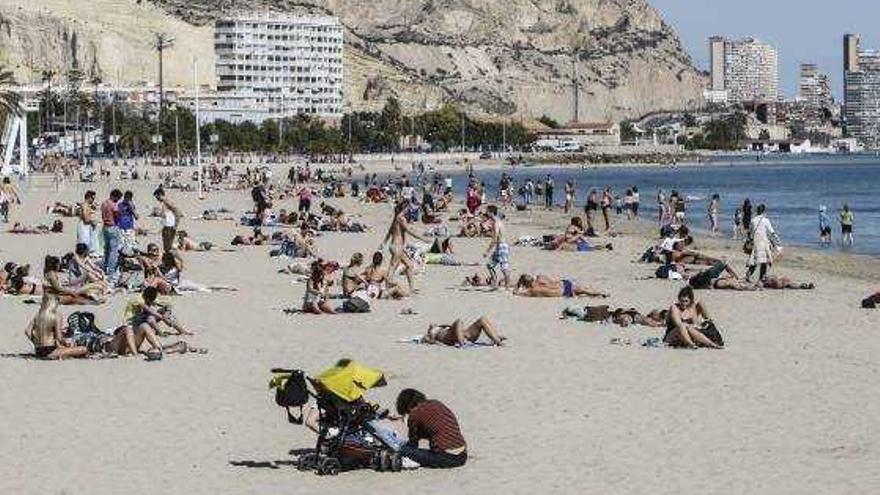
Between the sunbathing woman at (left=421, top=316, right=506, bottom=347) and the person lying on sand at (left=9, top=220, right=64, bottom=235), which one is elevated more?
the person lying on sand at (left=9, top=220, right=64, bottom=235)

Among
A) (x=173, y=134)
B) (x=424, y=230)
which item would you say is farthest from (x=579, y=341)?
(x=173, y=134)

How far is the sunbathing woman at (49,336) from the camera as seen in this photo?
16453 millimetres

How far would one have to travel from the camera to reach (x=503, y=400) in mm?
14102

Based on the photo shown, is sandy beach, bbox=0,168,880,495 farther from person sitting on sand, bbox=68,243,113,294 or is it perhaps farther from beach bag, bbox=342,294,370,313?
person sitting on sand, bbox=68,243,113,294

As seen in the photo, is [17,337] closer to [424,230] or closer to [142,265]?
[142,265]

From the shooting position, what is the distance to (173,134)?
15512 cm

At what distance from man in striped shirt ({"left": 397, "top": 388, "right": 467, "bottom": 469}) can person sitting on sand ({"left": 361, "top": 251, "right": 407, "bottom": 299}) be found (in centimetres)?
1114

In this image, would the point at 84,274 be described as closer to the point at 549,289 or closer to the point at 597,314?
the point at 549,289

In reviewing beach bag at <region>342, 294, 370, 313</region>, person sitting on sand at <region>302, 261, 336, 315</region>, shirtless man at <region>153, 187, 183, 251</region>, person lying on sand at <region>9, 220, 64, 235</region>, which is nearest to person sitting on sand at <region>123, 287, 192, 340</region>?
person sitting on sand at <region>302, 261, 336, 315</region>

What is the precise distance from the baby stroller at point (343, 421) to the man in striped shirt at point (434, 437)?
165 mm

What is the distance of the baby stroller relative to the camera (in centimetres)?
1095

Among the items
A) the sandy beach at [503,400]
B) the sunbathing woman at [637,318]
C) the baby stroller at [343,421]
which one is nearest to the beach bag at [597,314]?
the sunbathing woman at [637,318]

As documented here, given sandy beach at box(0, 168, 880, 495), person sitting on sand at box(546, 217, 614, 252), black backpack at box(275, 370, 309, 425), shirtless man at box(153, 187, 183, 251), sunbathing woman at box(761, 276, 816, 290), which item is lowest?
sandy beach at box(0, 168, 880, 495)

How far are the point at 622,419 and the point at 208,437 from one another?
330 cm
